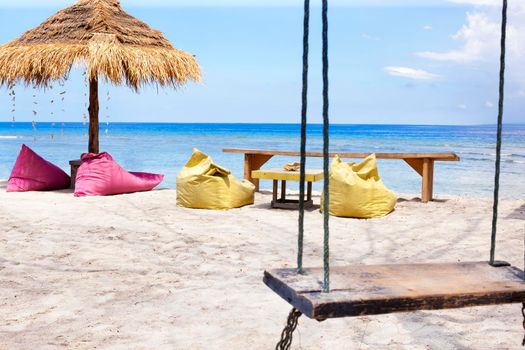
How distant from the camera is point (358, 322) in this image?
2.95 meters

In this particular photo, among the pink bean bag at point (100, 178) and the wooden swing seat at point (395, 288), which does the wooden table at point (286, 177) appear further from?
the wooden swing seat at point (395, 288)

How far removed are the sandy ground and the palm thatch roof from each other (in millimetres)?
1526

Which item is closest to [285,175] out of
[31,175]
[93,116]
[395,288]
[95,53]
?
[95,53]

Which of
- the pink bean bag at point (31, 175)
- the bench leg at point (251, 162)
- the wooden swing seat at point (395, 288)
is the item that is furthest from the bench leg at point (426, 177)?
the wooden swing seat at point (395, 288)

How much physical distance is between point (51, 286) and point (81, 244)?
108cm

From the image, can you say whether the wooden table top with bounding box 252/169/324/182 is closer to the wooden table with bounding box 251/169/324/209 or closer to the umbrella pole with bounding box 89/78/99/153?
the wooden table with bounding box 251/169/324/209

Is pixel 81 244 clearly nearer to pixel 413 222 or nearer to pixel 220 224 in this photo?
pixel 220 224

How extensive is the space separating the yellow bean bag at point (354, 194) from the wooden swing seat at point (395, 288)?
3.87m

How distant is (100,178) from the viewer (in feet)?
24.0

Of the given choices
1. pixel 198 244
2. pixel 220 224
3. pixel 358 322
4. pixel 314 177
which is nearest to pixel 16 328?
pixel 358 322

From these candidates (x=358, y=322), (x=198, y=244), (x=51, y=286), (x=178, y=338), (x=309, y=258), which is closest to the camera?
(x=178, y=338)

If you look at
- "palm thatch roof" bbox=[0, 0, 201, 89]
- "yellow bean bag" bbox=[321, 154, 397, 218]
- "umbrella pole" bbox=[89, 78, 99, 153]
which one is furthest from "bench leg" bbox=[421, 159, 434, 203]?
"umbrella pole" bbox=[89, 78, 99, 153]

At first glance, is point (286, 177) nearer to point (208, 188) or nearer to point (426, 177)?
point (208, 188)

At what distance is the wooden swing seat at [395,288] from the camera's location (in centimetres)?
165
